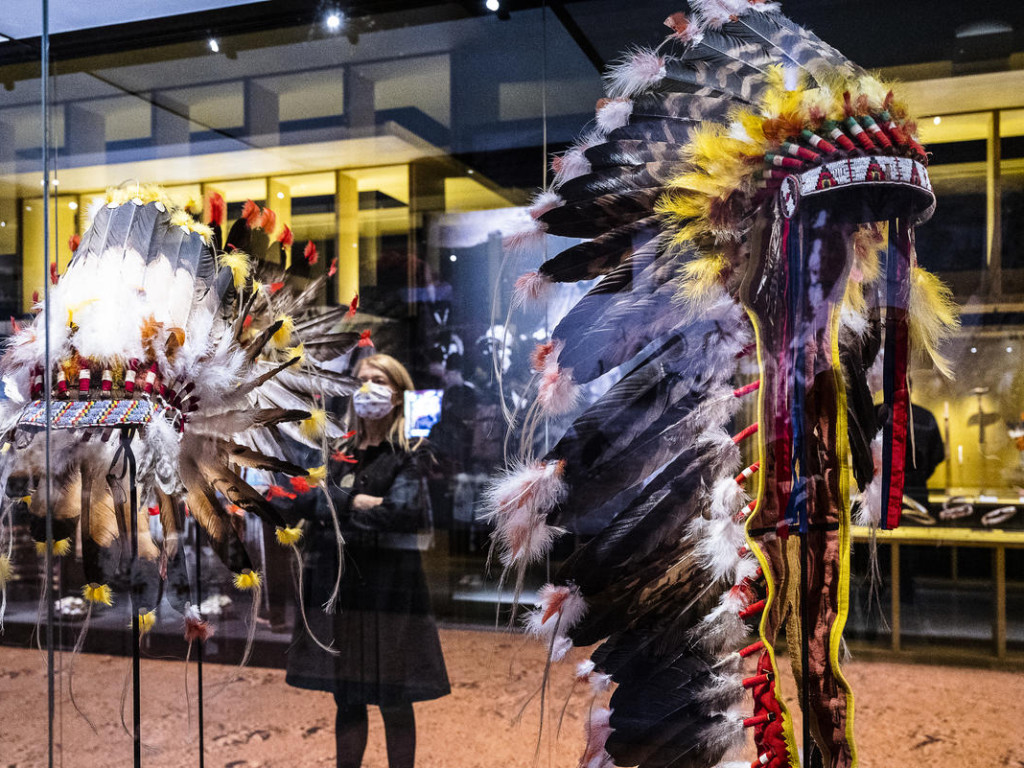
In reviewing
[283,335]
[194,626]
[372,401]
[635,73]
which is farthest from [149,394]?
[635,73]

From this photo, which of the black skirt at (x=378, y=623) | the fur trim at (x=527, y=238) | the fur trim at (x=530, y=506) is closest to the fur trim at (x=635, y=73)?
the fur trim at (x=527, y=238)

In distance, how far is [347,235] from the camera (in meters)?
2.24

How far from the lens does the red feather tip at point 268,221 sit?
6.96 feet

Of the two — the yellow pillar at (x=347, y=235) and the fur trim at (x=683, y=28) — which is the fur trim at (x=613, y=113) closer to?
the fur trim at (x=683, y=28)

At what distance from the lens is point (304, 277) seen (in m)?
2.16

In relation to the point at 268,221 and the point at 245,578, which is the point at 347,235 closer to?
the point at 268,221

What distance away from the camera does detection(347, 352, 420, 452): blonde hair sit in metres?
2.21

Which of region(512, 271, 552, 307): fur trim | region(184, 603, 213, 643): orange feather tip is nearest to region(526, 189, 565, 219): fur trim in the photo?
region(512, 271, 552, 307): fur trim

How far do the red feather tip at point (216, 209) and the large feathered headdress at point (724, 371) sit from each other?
830 millimetres

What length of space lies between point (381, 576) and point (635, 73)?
52.0 inches

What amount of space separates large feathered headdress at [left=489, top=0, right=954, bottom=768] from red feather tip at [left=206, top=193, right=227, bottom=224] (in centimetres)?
83

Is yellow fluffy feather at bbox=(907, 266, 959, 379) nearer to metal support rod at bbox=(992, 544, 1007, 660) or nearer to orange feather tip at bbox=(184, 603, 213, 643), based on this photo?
metal support rod at bbox=(992, 544, 1007, 660)

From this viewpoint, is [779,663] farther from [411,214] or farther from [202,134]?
Answer: [202,134]

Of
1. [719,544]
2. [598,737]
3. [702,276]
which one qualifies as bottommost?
[598,737]
